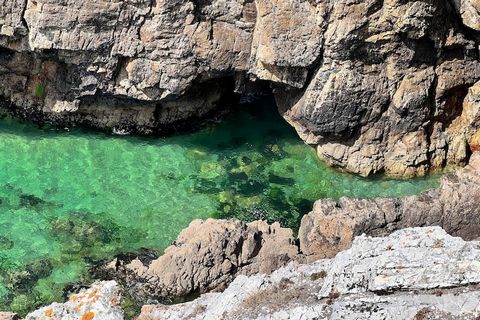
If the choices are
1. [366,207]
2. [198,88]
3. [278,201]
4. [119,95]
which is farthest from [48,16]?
[366,207]

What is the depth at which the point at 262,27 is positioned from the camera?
1991 cm

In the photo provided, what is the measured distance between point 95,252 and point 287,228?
594cm

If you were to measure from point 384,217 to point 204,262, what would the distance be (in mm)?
5334

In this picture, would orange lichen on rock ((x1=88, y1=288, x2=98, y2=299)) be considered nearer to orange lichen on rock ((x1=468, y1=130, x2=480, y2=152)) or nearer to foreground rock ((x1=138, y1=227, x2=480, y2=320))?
foreground rock ((x1=138, y1=227, x2=480, y2=320))

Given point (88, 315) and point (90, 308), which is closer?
point (88, 315)

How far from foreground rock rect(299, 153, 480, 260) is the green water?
2.24 m

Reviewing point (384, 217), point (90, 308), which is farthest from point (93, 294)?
point (384, 217)

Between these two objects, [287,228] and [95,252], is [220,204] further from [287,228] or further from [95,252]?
[95,252]

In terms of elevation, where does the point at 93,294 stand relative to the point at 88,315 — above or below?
above

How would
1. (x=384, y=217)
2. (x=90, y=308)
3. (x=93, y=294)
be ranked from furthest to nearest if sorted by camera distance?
(x=384, y=217) < (x=93, y=294) < (x=90, y=308)

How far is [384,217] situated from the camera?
691 inches

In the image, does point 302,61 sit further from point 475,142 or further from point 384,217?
point 475,142

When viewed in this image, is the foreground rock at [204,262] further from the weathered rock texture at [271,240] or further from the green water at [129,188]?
the green water at [129,188]

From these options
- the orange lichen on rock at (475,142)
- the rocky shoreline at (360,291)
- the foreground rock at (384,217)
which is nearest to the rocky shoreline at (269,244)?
the foreground rock at (384,217)
